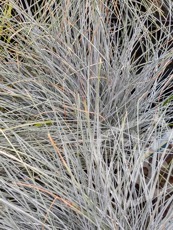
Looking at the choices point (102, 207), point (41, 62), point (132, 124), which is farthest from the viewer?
point (41, 62)

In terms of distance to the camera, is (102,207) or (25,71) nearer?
(102,207)

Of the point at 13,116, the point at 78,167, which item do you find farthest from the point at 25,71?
the point at 78,167

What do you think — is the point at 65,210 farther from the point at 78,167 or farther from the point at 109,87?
the point at 109,87

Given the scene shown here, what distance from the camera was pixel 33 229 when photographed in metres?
0.93

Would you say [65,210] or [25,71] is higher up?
[25,71]

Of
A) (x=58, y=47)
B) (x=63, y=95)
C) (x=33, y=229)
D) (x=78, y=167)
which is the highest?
(x=58, y=47)

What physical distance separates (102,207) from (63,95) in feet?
1.38

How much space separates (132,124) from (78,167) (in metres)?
0.28

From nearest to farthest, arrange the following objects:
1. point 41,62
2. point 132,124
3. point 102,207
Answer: point 102,207 < point 132,124 < point 41,62

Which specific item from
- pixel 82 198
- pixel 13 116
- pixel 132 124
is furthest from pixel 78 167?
pixel 13 116

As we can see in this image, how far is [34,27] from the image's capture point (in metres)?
1.43

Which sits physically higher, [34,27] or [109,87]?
[34,27]

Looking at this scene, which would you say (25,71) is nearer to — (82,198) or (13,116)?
(13,116)

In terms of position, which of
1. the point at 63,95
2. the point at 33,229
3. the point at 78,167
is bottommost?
the point at 33,229
